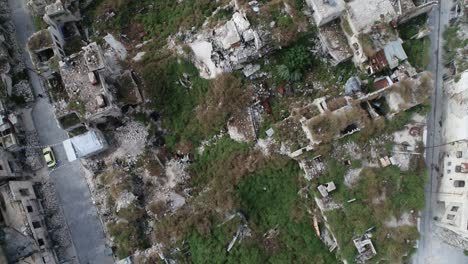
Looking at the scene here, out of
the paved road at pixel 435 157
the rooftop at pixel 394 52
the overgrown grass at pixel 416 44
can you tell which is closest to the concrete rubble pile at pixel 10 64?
the rooftop at pixel 394 52

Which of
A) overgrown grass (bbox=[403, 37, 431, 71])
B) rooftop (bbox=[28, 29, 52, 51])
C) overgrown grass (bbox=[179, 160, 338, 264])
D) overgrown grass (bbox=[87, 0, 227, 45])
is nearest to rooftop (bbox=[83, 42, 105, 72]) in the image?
rooftop (bbox=[28, 29, 52, 51])

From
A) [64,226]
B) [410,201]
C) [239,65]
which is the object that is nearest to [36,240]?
[64,226]

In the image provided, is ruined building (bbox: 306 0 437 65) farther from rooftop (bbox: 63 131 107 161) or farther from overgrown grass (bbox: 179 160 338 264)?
rooftop (bbox: 63 131 107 161)

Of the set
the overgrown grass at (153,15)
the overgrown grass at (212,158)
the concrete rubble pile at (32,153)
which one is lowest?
the overgrown grass at (212,158)

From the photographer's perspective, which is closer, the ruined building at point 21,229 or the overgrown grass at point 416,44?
the ruined building at point 21,229

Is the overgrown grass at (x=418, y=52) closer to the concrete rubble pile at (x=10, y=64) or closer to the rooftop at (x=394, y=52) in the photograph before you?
the rooftop at (x=394, y=52)

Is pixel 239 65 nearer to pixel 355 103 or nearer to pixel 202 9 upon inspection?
pixel 202 9
